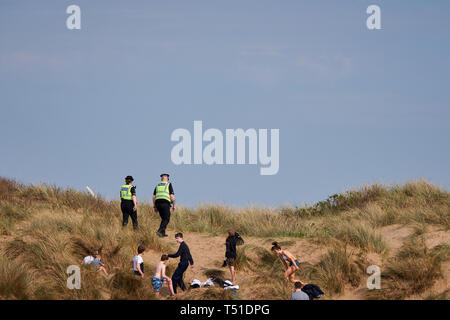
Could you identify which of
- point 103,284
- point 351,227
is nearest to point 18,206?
point 103,284

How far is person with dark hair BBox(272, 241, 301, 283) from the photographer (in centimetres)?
1811

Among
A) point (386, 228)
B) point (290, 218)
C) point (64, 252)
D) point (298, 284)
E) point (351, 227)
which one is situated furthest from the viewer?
point (290, 218)

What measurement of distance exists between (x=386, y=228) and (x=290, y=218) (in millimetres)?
5047

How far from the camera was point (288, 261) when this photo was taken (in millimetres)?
18344

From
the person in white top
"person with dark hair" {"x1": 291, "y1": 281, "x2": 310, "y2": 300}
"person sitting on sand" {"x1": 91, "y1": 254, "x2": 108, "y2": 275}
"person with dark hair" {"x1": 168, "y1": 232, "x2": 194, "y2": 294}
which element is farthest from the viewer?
"person sitting on sand" {"x1": 91, "y1": 254, "x2": 108, "y2": 275}

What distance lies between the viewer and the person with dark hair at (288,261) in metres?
18.1

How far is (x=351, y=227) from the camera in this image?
21406 millimetres

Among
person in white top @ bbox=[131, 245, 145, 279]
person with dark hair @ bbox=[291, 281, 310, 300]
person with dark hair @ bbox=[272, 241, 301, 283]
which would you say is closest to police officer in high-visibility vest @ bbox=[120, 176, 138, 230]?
person in white top @ bbox=[131, 245, 145, 279]

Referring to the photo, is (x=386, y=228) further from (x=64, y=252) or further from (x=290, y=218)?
(x=64, y=252)

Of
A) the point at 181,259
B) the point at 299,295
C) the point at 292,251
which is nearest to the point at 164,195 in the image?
the point at 181,259

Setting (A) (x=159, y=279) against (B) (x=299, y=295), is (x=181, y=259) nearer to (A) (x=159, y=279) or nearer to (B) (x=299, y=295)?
(A) (x=159, y=279)
